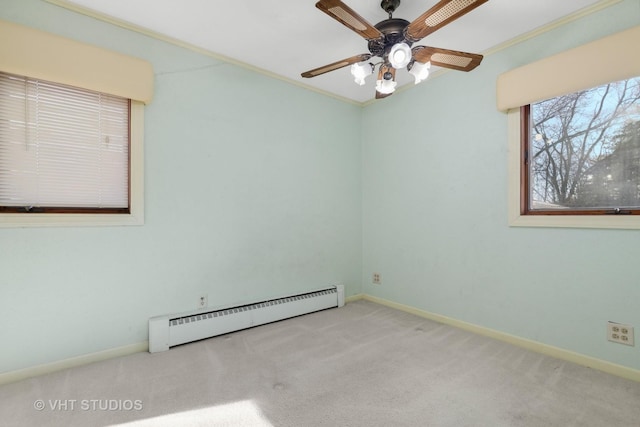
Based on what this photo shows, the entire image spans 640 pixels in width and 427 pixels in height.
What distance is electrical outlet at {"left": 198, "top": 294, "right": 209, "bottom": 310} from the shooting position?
253 centimetres

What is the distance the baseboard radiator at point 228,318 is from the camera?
7.38 ft

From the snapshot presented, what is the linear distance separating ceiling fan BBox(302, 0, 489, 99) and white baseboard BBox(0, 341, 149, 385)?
8.36 ft

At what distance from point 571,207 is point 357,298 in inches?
95.3

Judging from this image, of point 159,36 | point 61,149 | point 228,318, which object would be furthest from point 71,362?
point 159,36

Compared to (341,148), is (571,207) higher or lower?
lower

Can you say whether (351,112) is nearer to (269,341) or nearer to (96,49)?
(96,49)

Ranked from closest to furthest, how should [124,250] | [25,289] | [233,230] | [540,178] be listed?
Result: [25,289] → [124,250] → [540,178] → [233,230]

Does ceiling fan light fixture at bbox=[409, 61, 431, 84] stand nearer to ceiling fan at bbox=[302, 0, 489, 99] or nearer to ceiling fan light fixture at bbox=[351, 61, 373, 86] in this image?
ceiling fan at bbox=[302, 0, 489, 99]

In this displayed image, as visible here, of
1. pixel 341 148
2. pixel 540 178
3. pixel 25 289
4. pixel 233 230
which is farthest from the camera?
pixel 341 148

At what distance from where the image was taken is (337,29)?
2.25 m

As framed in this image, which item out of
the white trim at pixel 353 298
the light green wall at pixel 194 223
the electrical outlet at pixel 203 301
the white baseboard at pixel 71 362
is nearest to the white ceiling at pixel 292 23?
the light green wall at pixel 194 223

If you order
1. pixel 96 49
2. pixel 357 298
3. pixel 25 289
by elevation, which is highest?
pixel 96 49

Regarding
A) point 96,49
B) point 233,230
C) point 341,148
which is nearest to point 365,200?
point 341,148

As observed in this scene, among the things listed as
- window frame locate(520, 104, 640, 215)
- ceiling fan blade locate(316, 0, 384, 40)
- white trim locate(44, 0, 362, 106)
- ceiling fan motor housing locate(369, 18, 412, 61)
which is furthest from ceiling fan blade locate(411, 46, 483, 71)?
white trim locate(44, 0, 362, 106)
